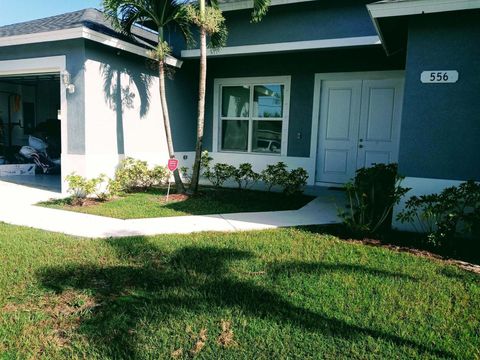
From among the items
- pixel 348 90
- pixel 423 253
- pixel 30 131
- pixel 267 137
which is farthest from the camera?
pixel 30 131

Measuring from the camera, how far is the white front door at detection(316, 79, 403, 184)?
9305mm

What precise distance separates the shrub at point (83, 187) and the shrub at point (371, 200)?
16.0 ft

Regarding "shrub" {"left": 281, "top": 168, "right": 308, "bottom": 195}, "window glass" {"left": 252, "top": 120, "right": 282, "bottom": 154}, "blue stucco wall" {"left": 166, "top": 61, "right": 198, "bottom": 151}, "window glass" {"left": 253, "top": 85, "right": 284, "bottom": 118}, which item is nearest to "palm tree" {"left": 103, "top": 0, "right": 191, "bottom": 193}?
"blue stucco wall" {"left": 166, "top": 61, "right": 198, "bottom": 151}

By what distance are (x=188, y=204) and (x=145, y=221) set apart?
1.49 metres

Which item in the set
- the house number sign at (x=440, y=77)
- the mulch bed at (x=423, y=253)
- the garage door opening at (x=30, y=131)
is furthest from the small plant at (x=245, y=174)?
the house number sign at (x=440, y=77)

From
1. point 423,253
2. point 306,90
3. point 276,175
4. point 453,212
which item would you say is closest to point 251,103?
point 306,90

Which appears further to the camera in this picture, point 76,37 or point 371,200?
point 76,37

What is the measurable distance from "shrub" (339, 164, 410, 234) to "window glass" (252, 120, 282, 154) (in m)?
4.78

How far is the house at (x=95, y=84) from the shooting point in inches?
307

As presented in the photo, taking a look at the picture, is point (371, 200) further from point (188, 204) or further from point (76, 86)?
point (76, 86)

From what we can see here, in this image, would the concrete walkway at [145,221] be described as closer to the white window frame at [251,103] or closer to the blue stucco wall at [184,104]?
the white window frame at [251,103]

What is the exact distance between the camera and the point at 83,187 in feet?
24.9

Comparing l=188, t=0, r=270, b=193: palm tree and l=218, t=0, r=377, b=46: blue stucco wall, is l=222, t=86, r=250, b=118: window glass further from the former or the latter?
l=188, t=0, r=270, b=193: palm tree

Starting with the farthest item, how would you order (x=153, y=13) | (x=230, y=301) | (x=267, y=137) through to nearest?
(x=267, y=137)
(x=153, y=13)
(x=230, y=301)
